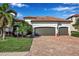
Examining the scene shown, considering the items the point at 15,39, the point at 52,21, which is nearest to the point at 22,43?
the point at 15,39

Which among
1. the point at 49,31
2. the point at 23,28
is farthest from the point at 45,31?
the point at 23,28

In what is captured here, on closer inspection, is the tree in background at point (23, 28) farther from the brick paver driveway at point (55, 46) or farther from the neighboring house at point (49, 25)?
the brick paver driveway at point (55, 46)

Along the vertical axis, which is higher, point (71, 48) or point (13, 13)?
point (13, 13)

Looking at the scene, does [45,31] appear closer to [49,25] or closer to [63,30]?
[49,25]

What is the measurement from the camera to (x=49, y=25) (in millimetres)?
16688

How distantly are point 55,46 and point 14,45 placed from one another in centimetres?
152

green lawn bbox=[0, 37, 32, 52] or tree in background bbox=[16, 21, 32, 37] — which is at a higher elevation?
tree in background bbox=[16, 21, 32, 37]

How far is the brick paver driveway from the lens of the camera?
643 inches

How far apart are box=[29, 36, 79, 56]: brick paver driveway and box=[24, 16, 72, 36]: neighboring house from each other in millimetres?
220

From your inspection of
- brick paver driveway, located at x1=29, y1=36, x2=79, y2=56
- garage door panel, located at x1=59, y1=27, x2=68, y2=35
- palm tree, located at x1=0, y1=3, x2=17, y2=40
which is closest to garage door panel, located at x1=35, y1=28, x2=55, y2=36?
brick paver driveway, located at x1=29, y1=36, x2=79, y2=56

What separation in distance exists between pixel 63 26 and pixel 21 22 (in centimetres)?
158

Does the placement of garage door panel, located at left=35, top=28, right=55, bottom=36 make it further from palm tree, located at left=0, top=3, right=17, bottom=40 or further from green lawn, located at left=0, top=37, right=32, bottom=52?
palm tree, located at left=0, top=3, right=17, bottom=40

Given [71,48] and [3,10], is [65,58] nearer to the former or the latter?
[71,48]

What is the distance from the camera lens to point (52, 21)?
16547mm
